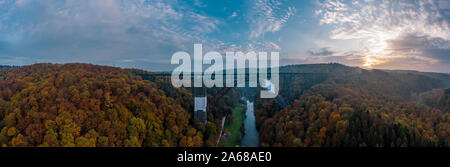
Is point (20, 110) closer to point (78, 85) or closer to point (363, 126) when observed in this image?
point (78, 85)

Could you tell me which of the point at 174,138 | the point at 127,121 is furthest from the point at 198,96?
the point at 127,121

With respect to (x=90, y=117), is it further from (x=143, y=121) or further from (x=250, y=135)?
(x=250, y=135)

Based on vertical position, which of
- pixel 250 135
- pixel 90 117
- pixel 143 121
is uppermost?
pixel 90 117

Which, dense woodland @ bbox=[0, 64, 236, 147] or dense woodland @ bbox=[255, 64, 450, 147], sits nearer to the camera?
dense woodland @ bbox=[0, 64, 236, 147]

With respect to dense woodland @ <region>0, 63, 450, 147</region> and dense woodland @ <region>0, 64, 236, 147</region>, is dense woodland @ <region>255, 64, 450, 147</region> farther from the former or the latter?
dense woodland @ <region>0, 64, 236, 147</region>

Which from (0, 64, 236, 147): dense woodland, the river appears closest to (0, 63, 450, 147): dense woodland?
(0, 64, 236, 147): dense woodland

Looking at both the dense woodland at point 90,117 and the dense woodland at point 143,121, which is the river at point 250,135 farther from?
the dense woodland at point 90,117

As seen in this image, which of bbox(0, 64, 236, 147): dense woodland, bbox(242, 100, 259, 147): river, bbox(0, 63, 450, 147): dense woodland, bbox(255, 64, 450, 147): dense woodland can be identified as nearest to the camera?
bbox(0, 64, 236, 147): dense woodland

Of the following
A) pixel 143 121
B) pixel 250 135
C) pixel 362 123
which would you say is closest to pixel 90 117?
pixel 143 121

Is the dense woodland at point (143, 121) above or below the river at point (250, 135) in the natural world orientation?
above

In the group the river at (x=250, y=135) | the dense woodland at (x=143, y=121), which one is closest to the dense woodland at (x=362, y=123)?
the dense woodland at (x=143, y=121)
